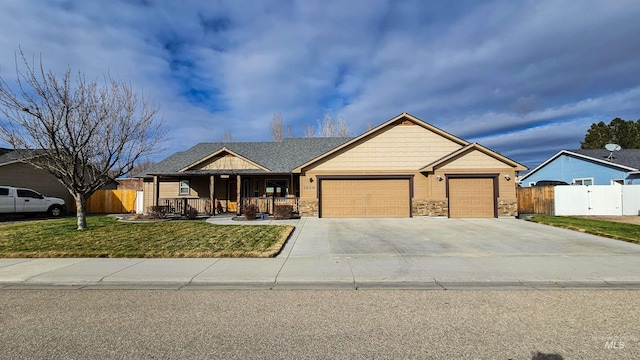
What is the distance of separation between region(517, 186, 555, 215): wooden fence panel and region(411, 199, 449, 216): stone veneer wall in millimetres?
6584

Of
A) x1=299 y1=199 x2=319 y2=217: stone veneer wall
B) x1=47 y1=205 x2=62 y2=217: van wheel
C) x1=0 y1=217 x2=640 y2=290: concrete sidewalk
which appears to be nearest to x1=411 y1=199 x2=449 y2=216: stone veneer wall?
x1=299 y1=199 x2=319 y2=217: stone veneer wall

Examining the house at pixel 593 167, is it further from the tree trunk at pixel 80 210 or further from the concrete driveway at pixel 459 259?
the tree trunk at pixel 80 210

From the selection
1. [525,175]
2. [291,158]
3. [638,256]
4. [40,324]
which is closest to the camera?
[40,324]

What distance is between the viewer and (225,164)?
2122cm

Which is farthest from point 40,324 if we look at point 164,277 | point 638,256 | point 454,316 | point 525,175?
point 525,175

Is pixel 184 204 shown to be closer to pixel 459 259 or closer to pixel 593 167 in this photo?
pixel 459 259

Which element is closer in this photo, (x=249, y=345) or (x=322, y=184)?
(x=249, y=345)

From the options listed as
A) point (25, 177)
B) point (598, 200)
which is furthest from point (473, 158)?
point (25, 177)

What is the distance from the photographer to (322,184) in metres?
18.8

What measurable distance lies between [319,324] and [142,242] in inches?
314

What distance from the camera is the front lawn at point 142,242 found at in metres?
8.51

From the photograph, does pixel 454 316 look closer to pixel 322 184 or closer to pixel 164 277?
pixel 164 277

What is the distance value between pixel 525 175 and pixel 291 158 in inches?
1024

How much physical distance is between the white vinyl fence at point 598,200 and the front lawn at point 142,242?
17.6m
